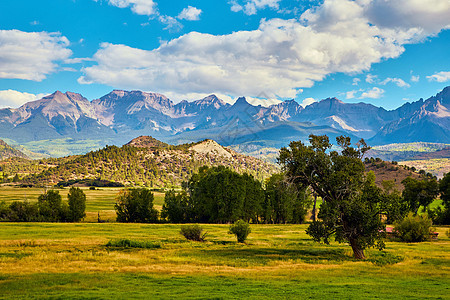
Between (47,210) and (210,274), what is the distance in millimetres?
87117

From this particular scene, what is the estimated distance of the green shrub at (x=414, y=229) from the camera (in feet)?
238

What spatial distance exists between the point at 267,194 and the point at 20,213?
75.5 metres

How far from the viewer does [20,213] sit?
101 m

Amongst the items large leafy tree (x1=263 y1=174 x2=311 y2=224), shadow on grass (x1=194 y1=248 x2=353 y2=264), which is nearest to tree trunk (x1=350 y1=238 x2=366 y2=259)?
shadow on grass (x1=194 y1=248 x2=353 y2=264)

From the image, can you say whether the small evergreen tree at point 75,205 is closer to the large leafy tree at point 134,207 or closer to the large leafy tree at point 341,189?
the large leafy tree at point 134,207

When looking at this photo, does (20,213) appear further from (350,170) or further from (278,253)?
(350,170)

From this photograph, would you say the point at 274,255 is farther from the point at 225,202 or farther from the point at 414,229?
the point at 225,202

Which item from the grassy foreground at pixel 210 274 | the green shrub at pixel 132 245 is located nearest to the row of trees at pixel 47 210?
the grassy foreground at pixel 210 274

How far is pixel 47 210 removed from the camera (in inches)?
4077

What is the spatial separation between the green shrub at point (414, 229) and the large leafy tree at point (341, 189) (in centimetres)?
3316

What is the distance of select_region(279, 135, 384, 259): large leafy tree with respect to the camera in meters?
42.8

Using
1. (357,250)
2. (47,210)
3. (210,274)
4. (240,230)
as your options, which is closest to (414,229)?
(357,250)

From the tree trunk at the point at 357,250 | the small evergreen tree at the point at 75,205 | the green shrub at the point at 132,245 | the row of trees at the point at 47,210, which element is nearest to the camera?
the tree trunk at the point at 357,250

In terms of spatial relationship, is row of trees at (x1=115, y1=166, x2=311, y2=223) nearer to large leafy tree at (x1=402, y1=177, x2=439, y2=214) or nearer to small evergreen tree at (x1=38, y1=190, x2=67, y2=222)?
small evergreen tree at (x1=38, y1=190, x2=67, y2=222)
